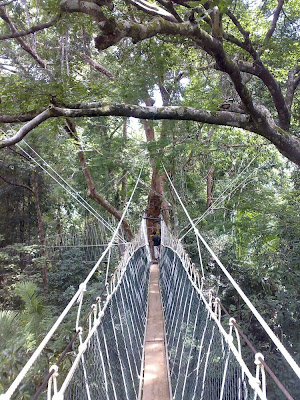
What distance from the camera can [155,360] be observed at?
1718 millimetres

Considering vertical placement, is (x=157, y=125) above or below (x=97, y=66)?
below

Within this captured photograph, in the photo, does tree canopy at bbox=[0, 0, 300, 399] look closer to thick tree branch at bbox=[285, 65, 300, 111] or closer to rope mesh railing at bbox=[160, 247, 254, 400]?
thick tree branch at bbox=[285, 65, 300, 111]

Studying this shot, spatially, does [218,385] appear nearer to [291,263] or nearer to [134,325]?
[134,325]

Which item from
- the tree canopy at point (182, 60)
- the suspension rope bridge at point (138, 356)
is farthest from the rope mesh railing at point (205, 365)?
the tree canopy at point (182, 60)

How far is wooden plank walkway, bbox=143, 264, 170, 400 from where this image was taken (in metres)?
1.42

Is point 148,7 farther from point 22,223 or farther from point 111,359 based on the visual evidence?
point 22,223

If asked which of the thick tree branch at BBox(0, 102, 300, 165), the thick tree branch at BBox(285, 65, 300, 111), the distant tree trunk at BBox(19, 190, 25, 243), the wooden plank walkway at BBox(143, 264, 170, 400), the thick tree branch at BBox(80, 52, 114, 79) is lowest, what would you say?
the wooden plank walkway at BBox(143, 264, 170, 400)

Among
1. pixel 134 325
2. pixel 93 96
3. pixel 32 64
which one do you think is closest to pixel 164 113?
pixel 93 96

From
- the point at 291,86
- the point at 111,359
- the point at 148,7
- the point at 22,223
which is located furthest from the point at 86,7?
the point at 22,223

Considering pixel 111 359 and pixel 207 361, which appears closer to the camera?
pixel 207 361

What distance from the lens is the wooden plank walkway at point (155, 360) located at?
1.42 meters

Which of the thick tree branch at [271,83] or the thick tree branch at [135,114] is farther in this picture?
the thick tree branch at [271,83]

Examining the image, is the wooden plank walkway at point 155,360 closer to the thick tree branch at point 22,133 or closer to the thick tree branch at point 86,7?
the thick tree branch at point 22,133

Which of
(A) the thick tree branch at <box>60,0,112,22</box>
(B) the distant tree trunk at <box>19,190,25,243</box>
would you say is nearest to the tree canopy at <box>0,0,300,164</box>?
(A) the thick tree branch at <box>60,0,112,22</box>
